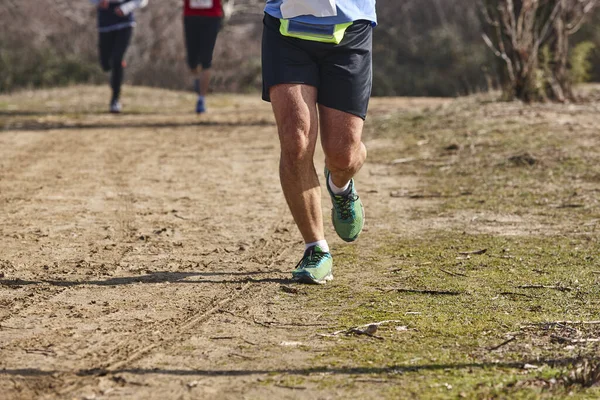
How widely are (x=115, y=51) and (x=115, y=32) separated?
0.79ft

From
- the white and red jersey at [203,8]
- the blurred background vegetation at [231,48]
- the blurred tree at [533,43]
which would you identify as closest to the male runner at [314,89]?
the blurred tree at [533,43]

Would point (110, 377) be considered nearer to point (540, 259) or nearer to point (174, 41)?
point (540, 259)

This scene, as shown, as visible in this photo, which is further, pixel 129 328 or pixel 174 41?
pixel 174 41

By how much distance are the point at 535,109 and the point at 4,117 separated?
6.24 metres

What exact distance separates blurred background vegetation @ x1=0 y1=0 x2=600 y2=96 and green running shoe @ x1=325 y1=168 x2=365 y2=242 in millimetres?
14086

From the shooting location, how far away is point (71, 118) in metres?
12.3

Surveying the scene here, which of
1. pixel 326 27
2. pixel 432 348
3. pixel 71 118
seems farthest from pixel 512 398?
pixel 71 118

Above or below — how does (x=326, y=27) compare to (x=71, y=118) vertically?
above

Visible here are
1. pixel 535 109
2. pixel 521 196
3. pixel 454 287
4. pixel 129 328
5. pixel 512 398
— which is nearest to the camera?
pixel 512 398

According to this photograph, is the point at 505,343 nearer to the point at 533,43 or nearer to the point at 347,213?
the point at 347,213

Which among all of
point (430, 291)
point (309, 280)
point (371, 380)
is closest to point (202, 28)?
point (309, 280)

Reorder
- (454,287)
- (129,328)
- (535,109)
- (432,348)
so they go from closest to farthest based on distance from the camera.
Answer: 1. (432,348)
2. (129,328)
3. (454,287)
4. (535,109)

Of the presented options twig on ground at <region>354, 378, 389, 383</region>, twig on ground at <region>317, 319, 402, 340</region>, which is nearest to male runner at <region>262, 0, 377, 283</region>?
twig on ground at <region>317, 319, 402, 340</region>

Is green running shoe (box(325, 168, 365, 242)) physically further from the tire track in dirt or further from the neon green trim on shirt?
the neon green trim on shirt
